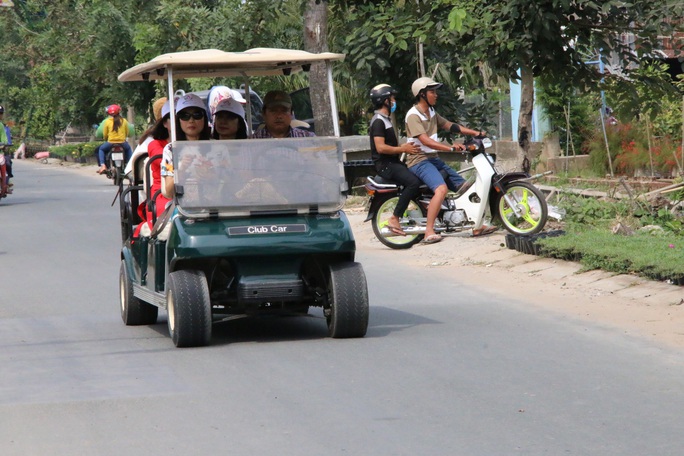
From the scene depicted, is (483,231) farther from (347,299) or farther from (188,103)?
(347,299)

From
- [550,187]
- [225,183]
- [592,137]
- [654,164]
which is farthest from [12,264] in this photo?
[592,137]

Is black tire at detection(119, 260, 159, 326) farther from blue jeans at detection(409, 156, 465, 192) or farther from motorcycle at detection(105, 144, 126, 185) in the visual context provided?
motorcycle at detection(105, 144, 126, 185)

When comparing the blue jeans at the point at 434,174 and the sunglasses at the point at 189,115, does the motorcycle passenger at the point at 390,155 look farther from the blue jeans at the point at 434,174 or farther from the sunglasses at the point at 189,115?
the sunglasses at the point at 189,115

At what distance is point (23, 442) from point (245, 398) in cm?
135

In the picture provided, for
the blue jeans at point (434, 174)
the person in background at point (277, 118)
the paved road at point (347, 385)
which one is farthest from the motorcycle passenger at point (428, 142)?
the person in background at point (277, 118)

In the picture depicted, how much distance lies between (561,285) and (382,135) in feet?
12.7

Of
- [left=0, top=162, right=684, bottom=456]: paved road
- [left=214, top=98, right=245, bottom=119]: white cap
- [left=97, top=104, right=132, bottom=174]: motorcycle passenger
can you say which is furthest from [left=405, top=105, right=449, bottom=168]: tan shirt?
[left=97, top=104, right=132, bottom=174]: motorcycle passenger

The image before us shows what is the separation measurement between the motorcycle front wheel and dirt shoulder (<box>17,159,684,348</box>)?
0.25m

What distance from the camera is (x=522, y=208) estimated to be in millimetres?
13992

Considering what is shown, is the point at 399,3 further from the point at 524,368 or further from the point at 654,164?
the point at 524,368

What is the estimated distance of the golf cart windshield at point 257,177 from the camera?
28.5 ft

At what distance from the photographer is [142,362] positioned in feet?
26.9

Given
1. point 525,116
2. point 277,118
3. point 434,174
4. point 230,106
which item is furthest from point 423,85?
point 230,106

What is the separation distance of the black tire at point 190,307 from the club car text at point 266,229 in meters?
0.38
